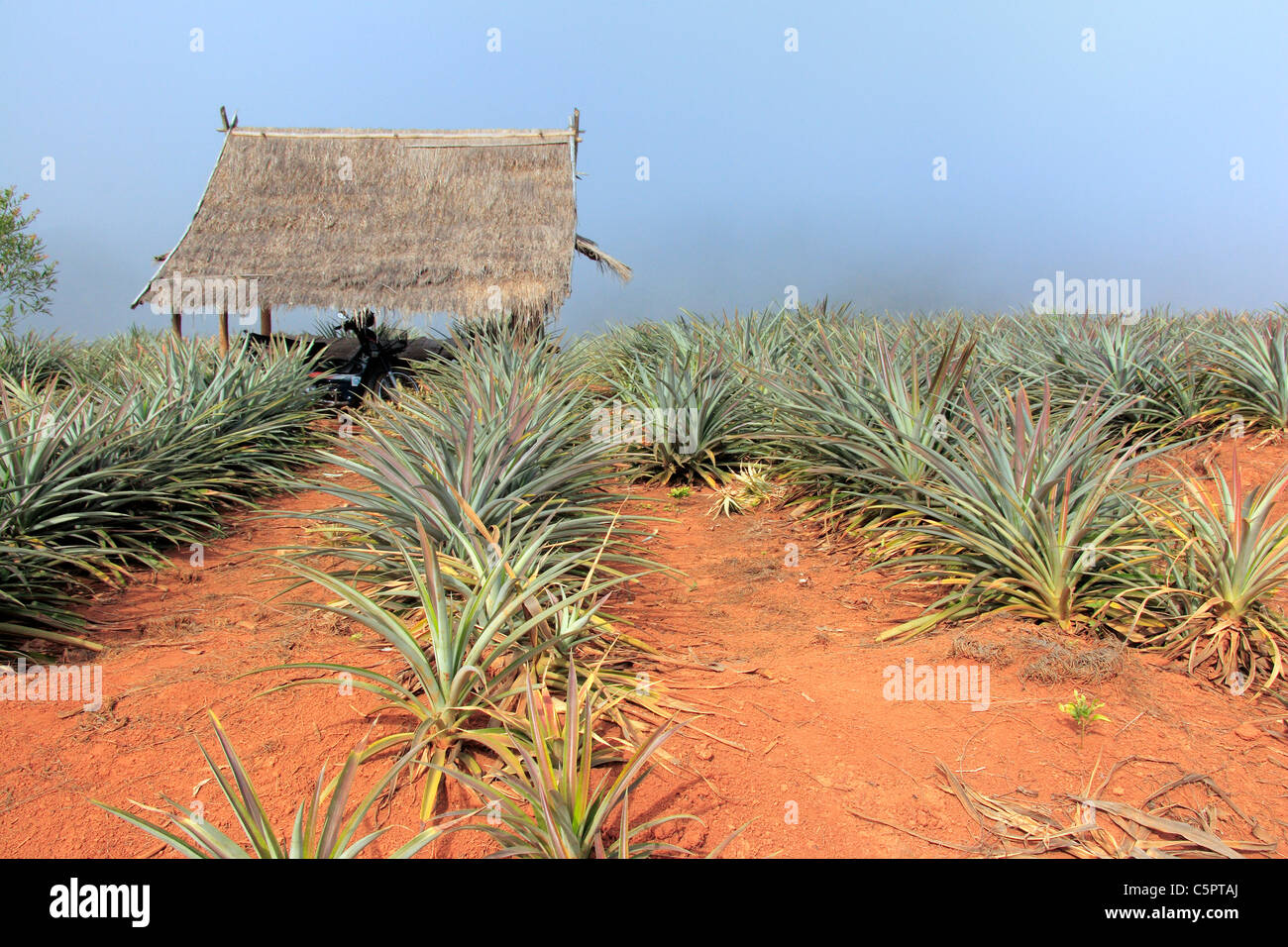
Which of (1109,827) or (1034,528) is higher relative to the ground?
(1034,528)

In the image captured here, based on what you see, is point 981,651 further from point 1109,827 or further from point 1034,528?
point 1109,827

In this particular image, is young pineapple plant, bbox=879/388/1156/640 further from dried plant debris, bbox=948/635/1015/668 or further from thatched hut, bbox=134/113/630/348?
thatched hut, bbox=134/113/630/348

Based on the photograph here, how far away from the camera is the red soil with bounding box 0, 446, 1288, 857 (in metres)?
2.13

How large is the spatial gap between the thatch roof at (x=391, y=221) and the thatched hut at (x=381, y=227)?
20 millimetres

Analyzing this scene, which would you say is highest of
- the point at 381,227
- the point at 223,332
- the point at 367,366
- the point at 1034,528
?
the point at 381,227

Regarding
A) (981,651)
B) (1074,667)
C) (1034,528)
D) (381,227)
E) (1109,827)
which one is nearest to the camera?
(1109,827)

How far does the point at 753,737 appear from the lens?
8.39 feet

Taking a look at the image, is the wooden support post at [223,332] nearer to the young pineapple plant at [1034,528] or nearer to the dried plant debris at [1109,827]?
Answer: the young pineapple plant at [1034,528]

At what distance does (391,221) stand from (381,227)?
0.70 feet

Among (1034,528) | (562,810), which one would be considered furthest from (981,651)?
(562,810)

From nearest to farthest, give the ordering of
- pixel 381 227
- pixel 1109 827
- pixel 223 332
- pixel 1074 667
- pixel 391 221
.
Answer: pixel 1109 827, pixel 1074 667, pixel 223 332, pixel 381 227, pixel 391 221

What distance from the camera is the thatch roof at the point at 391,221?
1152 centimetres

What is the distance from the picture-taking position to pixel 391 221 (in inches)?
491

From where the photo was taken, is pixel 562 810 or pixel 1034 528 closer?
pixel 562 810
